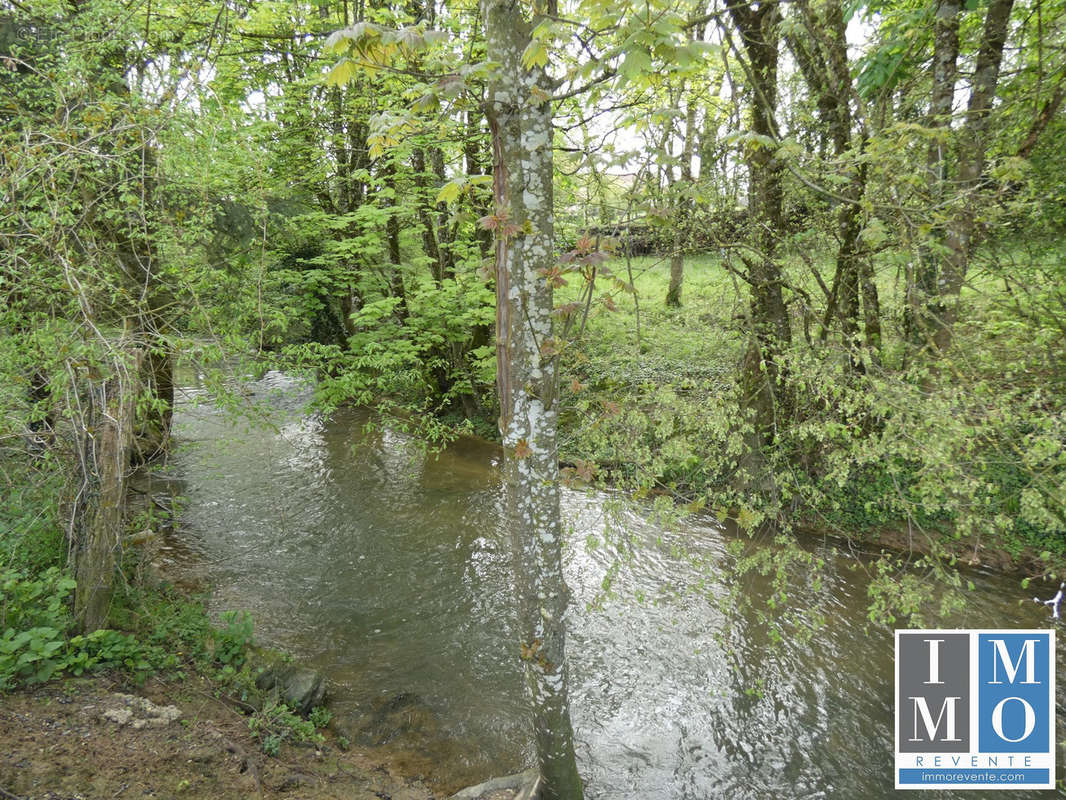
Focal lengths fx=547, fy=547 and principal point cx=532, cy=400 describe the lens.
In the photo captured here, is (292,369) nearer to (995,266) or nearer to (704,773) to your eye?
(704,773)

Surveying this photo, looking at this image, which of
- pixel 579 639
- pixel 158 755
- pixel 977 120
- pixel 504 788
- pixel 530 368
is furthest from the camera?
pixel 579 639

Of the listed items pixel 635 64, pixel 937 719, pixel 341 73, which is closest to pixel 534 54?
pixel 635 64

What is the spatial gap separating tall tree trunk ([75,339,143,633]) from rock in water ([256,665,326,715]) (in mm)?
1514

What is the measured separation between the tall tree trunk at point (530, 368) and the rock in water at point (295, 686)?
8.45 feet

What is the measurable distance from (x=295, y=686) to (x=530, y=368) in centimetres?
424

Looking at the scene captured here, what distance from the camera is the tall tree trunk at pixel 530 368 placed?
3.12 metres

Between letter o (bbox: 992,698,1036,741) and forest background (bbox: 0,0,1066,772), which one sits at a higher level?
forest background (bbox: 0,0,1066,772)

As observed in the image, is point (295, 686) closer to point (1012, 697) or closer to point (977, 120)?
point (1012, 697)

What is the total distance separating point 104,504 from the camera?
4.48 m

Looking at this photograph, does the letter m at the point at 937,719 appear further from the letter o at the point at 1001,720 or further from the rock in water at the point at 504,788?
the rock in water at the point at 504,788

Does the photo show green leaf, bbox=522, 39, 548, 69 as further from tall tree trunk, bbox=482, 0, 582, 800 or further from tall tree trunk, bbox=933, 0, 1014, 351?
tall tree trunk, bbox=933, 0, 1014, 351

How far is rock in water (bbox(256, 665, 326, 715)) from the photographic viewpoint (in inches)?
206

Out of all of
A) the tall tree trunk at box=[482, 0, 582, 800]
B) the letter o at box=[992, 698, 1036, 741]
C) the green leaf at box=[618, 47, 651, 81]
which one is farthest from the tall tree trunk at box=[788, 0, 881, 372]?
the green leaf at box=[618, 47, 651, 81]

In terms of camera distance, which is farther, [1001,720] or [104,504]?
[1001,720]
